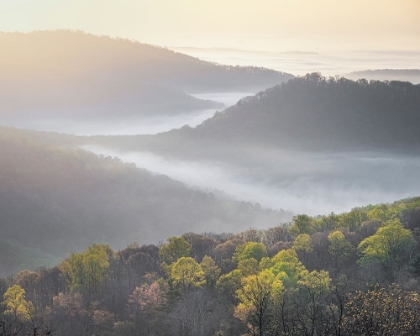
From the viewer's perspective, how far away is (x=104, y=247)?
311 ft

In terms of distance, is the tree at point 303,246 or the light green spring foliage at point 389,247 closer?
the light green spring foliage at point 389,247

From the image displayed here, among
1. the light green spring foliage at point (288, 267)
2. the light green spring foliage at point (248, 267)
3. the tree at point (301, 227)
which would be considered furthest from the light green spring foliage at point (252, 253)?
the tree at point (301, 227)

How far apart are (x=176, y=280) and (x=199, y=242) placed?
2273 cm

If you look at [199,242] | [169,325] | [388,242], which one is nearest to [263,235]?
[199,242]

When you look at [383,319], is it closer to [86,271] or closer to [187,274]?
[187,274]

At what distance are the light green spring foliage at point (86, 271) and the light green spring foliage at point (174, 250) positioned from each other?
7695 mm

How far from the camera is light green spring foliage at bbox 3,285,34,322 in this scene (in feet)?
227

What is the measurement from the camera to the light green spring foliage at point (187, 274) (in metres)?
72.2

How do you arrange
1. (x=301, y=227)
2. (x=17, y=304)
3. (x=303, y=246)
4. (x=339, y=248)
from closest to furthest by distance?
(x=17, y=304), (x=339, y=248), (x=303, y=246), (x=301, y=227)

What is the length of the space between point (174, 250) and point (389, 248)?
28.8 metres

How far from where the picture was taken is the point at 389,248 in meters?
72.9

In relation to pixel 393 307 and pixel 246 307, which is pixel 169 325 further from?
pixel 393 307

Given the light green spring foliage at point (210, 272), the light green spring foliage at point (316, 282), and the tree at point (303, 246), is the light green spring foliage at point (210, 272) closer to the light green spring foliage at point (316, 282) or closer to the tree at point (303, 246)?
the light green spring foliage at point (316, 282)

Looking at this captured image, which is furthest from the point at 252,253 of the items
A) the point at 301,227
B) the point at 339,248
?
the point at 301,227
